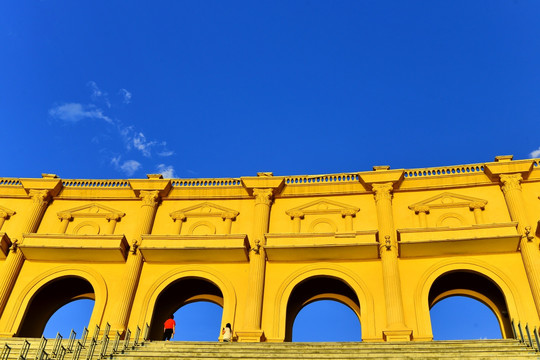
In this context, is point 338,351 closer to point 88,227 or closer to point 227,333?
point 227,333

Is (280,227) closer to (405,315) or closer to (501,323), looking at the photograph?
(405,315)

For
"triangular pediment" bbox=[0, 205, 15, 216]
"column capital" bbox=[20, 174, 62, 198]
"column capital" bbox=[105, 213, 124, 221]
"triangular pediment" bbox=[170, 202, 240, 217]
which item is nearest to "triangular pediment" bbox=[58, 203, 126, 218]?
"column capital" bbox=[105, 213, 124, 221]

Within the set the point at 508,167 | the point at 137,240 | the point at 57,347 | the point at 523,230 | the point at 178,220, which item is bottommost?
the point at 57,347

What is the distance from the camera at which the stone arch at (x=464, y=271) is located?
1961cm

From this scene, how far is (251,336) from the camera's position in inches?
784

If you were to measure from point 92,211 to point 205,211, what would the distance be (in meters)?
5.75

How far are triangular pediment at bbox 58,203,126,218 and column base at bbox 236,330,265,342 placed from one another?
29.8ft

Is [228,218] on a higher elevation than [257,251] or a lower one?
higher

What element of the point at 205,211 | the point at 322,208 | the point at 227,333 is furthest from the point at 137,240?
the point at 322,208

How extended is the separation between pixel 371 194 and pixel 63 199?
50.8ft

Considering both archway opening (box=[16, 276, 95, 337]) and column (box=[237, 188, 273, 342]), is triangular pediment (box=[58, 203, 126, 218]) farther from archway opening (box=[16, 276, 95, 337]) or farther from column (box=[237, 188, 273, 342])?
column (box=[237, 188, 273, 342])

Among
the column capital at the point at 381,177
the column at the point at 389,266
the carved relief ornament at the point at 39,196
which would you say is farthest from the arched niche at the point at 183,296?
the column capital at the point at 381,177

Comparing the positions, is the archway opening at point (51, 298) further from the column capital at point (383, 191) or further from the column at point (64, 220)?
the column capital at point (383, 191)

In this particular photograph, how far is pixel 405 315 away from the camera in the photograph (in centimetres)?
2006
